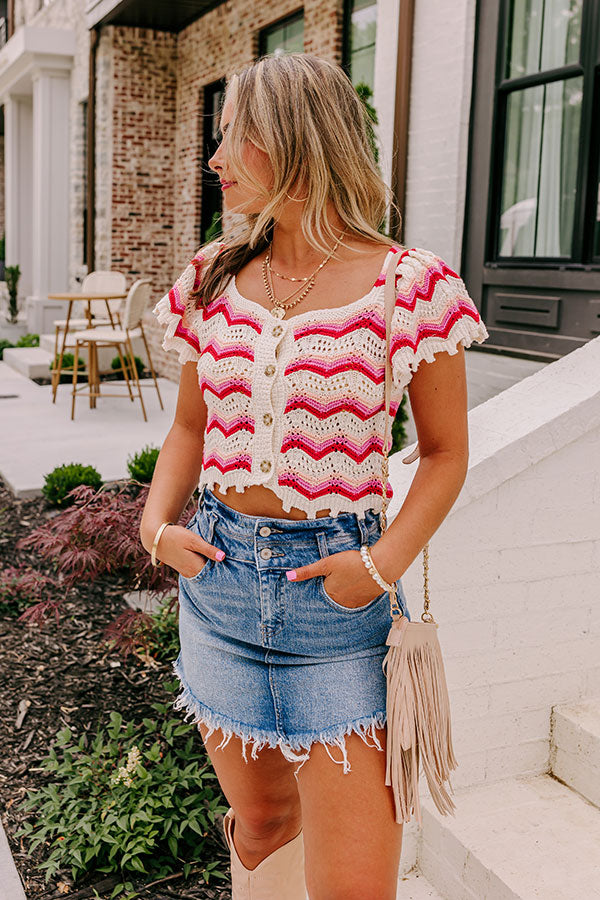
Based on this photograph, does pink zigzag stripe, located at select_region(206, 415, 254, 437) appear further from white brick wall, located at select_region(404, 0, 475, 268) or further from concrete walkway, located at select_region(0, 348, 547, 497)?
white brick wall, located at select_region(404, 0, 475, 268)

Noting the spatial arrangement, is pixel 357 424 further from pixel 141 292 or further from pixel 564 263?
pixel 141 292

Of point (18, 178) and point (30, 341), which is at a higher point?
point (18, 178)

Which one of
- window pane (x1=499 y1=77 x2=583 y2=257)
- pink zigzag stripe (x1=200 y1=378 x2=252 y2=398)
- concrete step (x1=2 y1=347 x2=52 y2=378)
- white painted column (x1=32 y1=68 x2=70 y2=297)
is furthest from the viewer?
white painted column (x1=32 y1=68 x2=70 y2=297)

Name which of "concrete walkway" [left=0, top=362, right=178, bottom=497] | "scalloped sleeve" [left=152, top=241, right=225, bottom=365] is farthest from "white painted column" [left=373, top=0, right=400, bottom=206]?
"scalloped sleeve" [left=152, top=241, right=225, bottom=365]

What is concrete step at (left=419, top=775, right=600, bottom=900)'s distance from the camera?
222 cm

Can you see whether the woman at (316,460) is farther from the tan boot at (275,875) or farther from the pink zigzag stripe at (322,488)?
the tan boot at (275,875)

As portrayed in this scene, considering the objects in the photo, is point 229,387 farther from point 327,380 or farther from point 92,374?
point 92,374

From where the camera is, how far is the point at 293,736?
1566 mm

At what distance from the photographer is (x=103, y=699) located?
3.63 m

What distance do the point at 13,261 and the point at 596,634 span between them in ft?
55.6

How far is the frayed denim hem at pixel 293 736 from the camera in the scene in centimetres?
154

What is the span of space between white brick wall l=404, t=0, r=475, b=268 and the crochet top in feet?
15.7

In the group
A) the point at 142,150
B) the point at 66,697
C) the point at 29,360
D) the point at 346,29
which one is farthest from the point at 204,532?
the point at 142,150

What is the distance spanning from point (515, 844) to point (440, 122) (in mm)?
4919
